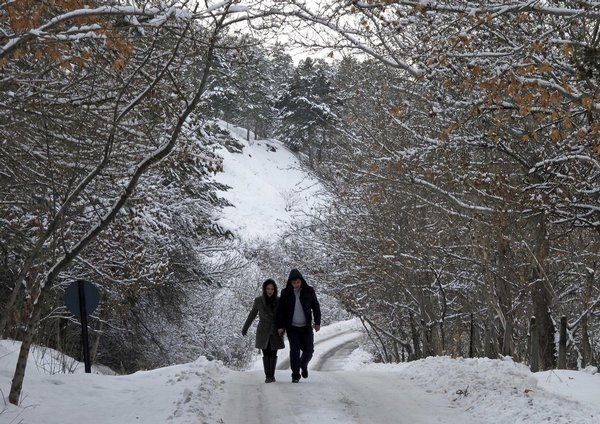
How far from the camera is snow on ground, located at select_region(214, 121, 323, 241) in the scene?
62.2m

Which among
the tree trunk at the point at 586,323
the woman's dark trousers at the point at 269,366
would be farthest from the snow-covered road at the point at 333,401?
the tree trunk at the point at 586,323

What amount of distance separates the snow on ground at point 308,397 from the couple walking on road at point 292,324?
365 mm

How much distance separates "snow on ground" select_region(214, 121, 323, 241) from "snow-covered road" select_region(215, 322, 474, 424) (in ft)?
152

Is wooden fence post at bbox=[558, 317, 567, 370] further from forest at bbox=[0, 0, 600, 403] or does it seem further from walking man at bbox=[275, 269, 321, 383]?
walking man at bbox=[275, 269, 321, 383]

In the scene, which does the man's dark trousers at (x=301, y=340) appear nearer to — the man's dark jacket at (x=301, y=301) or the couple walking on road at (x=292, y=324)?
the couple walking on road at (x=292, y=324)

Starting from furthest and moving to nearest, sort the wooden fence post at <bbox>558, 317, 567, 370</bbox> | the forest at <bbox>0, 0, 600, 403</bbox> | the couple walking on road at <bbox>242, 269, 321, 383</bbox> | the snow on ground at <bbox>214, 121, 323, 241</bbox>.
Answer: the snow on ground at <bbox>214, 121, 323, 241</bbox>, the couple walking on road at <bbox>242, 269, 321, 383</bbox>, the wooden fence post at <bbox>558, 317, 567, 370</bbox>, the forest at <bbox>0, 0, 600, 403</bbox>

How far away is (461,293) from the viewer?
1762 centimetres

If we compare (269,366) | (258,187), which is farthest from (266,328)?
(258,187)

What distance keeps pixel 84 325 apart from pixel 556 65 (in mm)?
7763

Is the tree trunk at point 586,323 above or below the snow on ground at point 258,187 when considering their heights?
below

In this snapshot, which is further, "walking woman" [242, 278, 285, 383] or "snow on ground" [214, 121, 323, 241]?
"snow on ground" [214, 121, 323, 241]

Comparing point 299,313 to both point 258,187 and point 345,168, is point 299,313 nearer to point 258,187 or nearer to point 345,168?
point 345,168

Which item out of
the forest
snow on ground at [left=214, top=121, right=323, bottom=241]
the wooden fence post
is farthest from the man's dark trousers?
snow on ground at [left=214, top=121, right=323, bottom=241]

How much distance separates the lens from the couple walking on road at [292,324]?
10734mm
